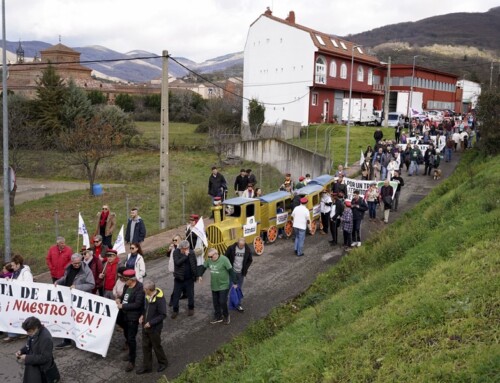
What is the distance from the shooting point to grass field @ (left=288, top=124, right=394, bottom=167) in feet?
113

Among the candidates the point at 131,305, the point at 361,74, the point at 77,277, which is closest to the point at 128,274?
the point at 131,305

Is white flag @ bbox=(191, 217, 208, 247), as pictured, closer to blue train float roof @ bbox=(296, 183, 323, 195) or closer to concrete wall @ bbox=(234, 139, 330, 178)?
blue train float roof @ bbox=(296, 183, 323, 195)

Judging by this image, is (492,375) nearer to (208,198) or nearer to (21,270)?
(21,270)

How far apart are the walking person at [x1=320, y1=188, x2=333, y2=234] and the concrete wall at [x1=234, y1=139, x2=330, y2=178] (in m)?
12.5

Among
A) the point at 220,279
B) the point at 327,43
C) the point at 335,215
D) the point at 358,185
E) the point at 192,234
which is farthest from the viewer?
the point at 327,43

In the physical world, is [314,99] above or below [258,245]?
above

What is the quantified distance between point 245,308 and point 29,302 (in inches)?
180

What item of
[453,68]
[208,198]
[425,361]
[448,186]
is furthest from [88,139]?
[453,68]

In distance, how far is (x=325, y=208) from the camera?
17297 mm

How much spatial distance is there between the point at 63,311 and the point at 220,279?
3.16 metres

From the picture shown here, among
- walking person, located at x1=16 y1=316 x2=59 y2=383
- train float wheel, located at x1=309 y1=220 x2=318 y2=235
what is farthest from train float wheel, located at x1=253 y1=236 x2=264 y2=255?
walking person, located at x1=16 y1=316 x2=59 y2=383

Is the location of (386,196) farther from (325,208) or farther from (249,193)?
Answer: (249,193)

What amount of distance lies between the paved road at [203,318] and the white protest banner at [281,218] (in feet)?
2.23

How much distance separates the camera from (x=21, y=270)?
10.5m
